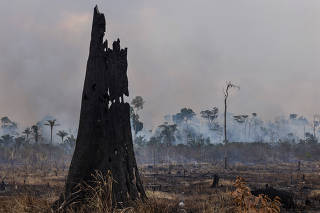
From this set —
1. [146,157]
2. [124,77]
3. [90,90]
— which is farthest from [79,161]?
[146,157]

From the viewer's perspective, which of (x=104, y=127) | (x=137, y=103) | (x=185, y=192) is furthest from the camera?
(x=137, y=103)

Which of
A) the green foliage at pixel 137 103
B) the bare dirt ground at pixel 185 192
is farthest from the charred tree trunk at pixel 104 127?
the green foliage at pixel 137 103

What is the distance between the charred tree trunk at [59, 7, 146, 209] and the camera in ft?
30.7

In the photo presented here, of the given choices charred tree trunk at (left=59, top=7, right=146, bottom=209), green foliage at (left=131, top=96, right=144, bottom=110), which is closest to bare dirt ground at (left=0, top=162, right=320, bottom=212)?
charred tree trunk at (left=59, top=7, right=146, bottom=209)

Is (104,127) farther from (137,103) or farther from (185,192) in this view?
(137,103)

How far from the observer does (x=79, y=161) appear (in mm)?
9406

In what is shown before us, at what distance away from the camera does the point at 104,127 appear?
982 centimetres

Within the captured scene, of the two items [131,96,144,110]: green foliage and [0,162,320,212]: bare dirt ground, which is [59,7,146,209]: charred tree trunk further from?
[131,96,144,110]: green foliage

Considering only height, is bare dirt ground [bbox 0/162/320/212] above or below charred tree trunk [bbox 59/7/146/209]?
below

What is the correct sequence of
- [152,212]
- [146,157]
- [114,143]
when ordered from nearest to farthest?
[152,212]
[114,143]
[146,157]

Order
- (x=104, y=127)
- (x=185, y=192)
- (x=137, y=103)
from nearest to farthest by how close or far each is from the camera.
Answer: (x=104, y=127)
(x=185, y=192)
(x=137, y=103)

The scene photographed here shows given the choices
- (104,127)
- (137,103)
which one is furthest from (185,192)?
(137,103)

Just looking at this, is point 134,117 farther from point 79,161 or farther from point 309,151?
point 79,161

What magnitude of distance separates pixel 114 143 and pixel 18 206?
11.1 feet
